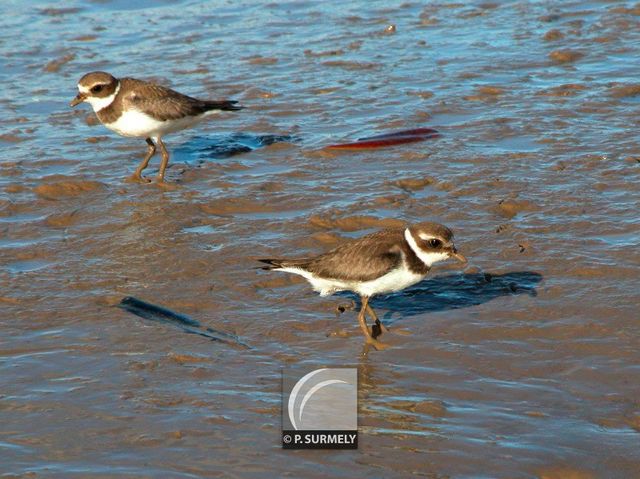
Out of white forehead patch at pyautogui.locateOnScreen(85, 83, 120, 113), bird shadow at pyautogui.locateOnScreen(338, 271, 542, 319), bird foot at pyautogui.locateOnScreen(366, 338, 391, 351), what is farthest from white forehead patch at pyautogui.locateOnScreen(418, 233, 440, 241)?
white forehead patch at pyautogui.locateOnScreen(85, 83, 120, 113)

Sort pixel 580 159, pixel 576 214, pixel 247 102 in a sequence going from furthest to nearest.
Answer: pixel 247 102, pixel 580 159, pixel 576 214

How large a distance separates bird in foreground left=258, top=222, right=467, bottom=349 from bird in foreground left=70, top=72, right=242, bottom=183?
4102 millimetres

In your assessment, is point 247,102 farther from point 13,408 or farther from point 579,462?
point 579,462

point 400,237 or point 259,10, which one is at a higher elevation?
point 400,237

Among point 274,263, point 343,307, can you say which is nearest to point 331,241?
point 343,307

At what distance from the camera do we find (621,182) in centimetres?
1034

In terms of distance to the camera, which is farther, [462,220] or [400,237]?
[462,220]

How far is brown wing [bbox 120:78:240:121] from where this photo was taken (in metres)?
11.8

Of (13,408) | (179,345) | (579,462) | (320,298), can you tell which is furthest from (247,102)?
(579,462)

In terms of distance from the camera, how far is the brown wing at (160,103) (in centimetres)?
1176

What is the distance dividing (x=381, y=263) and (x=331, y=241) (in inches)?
71.4

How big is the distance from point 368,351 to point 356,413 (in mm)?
920

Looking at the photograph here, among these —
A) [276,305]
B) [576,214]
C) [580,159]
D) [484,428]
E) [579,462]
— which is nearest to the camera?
[579,462]

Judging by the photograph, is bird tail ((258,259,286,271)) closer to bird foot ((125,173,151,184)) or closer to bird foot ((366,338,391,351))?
bird foot ((366,338,391,351))
